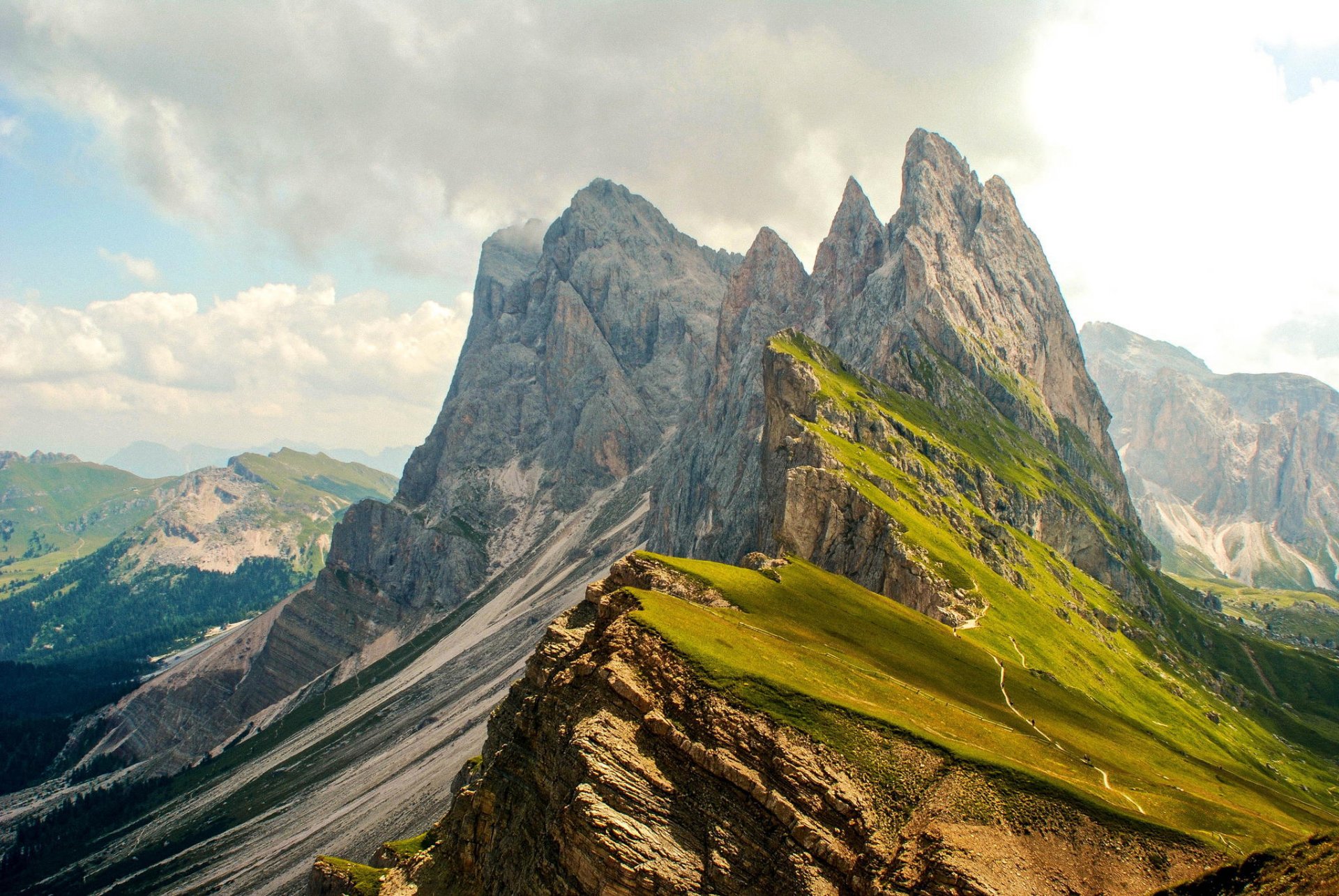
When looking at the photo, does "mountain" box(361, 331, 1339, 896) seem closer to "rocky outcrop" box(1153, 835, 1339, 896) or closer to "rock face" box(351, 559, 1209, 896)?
"rock face" box(351, 559, 1209, 896)

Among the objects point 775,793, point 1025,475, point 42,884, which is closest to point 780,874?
point 775,793

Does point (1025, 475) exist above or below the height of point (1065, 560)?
above

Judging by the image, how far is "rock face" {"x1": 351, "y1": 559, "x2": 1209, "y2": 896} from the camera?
3709 cm

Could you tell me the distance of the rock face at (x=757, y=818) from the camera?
37094 mm

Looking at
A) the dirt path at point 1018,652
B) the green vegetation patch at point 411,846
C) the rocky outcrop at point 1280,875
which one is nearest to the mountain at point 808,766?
the dirt path at point 1018,652

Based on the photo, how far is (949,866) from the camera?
36.0 m

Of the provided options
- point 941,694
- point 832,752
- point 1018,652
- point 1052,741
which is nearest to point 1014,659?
point 1018,652

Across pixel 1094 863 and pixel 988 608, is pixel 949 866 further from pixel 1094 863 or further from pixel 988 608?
pixel 988 608

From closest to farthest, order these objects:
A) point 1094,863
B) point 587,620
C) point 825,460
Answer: point 1094,863
point 587,620
point 825,460

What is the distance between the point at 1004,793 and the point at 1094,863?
15.7 ft

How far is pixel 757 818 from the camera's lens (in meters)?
39.4

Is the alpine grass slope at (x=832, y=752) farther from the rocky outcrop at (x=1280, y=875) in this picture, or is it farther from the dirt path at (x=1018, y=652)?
the rocky outcrop at (x=1280, y=875)

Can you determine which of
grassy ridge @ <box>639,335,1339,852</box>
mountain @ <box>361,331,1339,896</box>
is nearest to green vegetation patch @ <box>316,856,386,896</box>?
mountain @ <box>361,331,1339,896</box>

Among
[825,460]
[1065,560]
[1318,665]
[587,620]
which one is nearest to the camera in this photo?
[587,620]
